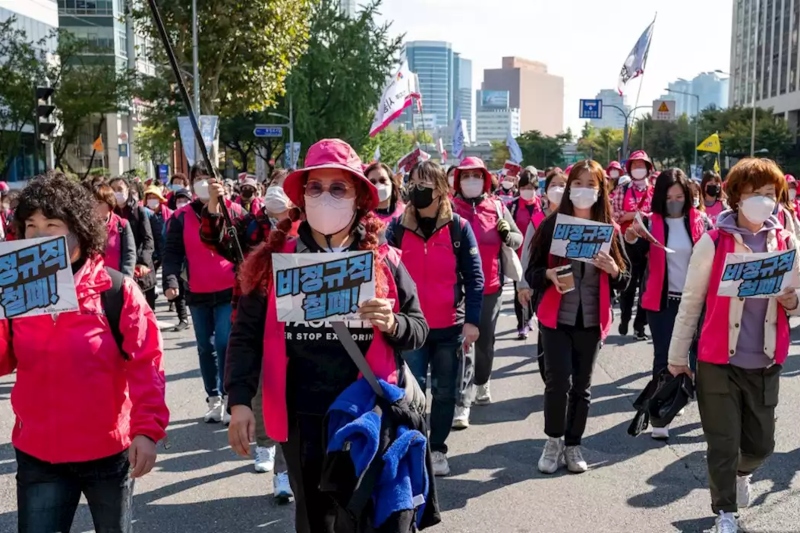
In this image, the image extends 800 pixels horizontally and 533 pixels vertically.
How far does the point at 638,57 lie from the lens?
82.6 ft

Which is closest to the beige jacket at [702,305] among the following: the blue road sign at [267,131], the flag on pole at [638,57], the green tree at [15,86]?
the flag on pole at [638,57]

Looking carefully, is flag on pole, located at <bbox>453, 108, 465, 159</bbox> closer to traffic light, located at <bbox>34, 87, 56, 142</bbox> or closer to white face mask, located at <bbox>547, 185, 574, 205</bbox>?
traffic light, located at <bbox>34, 87, 56, 142</bbox>

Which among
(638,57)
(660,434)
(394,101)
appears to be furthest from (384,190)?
(638,57)

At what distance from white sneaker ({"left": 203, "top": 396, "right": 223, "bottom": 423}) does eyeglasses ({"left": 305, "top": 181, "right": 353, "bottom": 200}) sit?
4.02m

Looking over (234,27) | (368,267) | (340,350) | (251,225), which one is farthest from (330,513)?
(234,27)

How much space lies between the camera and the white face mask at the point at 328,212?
10.6 feet

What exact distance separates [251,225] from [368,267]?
10.7ft

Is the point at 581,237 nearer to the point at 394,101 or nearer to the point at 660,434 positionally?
the point at 660,434

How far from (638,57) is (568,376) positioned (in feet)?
70.3

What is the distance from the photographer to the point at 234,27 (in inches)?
989

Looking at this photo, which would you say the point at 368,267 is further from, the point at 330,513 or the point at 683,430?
the point at 683,430

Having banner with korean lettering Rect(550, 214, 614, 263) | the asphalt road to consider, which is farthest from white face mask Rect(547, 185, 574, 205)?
banner with korean lettering Rect(550, 214, 614, 263)

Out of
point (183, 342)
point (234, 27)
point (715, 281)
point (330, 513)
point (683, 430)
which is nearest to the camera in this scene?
point (330, 513)

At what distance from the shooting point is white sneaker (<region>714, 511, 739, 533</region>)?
4.46m
